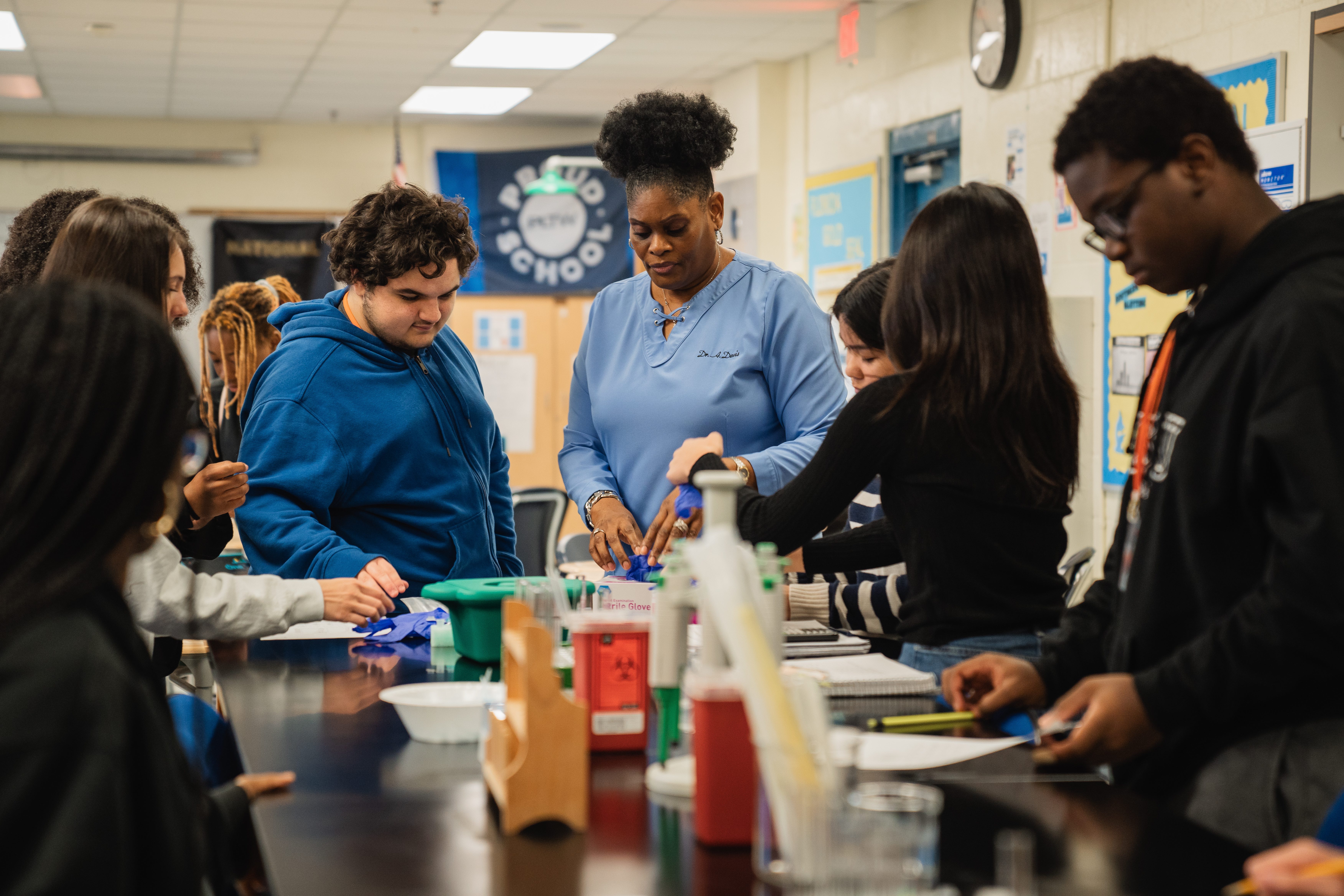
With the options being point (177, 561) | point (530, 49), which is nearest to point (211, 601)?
point (177, 561)

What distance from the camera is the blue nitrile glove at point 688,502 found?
2029 mm

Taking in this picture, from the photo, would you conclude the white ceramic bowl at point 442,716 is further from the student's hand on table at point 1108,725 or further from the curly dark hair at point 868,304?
the curly dark hair at point 868,304

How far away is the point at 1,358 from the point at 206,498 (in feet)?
4.28

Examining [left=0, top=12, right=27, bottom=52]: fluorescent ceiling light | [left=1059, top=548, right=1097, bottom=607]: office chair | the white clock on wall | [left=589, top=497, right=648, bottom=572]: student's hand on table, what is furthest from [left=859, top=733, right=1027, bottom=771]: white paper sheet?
[left=0, top=12, right=27, bottom=52]: fluorescent ceiling light

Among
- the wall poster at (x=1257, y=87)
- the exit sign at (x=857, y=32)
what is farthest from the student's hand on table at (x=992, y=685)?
the exit sign at (x=857, y=32)

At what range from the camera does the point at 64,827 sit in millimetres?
890

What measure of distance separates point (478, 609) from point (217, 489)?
0.64 m

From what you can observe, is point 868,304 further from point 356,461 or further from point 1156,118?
point 1156,118

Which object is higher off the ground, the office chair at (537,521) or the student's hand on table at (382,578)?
the student's hand on table at (382,578)

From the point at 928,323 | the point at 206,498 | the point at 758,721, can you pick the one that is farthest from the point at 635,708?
the point at 206,498

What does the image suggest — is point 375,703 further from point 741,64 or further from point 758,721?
point 741,64

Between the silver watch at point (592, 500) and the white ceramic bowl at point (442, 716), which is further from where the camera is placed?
the silver watch at point (592, 500)

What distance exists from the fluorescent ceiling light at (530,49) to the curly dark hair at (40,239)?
4526 millimetres

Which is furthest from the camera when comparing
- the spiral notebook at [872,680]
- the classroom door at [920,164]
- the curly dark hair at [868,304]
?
the classroom door at [920,164]
